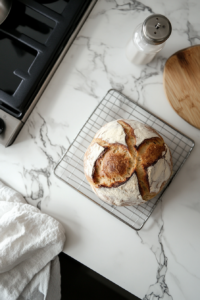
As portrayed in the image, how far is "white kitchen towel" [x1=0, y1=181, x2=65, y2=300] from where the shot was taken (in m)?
0.81

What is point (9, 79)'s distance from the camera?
825 millimetres

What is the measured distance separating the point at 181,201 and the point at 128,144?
37cm

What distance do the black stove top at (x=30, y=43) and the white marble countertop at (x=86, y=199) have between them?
113 mm

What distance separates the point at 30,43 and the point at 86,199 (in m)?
0.62

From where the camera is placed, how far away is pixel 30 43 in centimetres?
78

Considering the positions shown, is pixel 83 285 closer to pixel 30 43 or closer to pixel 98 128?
pixel 98 128

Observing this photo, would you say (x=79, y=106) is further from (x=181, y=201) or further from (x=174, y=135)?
(x=181, y=201)

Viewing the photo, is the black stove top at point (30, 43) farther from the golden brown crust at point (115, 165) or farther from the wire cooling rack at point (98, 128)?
the golden brown crust at point (115, 165)

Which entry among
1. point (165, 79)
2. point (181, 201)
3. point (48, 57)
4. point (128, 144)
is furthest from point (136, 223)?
point (48, 57)

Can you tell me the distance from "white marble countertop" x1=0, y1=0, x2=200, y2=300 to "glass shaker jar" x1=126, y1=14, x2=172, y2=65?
0.05m

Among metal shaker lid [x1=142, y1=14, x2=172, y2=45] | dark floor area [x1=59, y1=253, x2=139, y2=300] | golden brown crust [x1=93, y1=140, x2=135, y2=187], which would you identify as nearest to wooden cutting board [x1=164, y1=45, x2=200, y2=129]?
metal shaker lid [x1=142, y1=14, x2=172, y2=45]

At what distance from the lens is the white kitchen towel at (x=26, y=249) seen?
0.81 metres

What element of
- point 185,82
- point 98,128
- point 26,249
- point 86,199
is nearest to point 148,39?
point 185,82

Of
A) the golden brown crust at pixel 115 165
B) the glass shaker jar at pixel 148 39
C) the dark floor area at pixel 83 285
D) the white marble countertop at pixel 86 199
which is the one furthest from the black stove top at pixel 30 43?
the dark floor area at pixel 83 285
